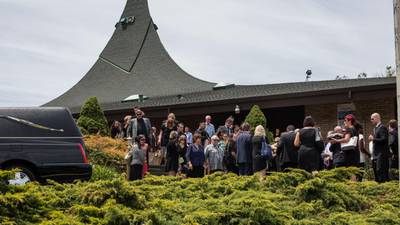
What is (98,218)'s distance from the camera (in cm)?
449

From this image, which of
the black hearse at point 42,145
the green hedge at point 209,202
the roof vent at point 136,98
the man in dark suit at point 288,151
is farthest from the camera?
the roof vent at point 136,98

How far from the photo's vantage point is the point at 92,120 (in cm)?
2042

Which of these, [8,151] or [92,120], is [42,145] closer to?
[8,151]

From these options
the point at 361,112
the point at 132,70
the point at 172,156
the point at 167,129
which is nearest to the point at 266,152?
the point at 172,156

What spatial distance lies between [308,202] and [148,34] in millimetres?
29835

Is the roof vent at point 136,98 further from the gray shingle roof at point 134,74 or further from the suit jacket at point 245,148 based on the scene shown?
the suit jacket at point 245,148

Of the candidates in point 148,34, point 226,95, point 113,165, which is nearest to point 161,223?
point 113,165

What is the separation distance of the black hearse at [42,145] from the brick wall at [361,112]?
A: 1061cm

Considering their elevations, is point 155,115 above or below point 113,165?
above

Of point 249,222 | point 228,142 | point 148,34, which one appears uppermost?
point 148,34

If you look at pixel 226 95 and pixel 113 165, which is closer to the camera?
pixel 113 165

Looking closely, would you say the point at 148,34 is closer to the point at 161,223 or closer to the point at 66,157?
the point at 66,157

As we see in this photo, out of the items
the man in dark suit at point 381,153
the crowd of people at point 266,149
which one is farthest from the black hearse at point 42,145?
the man in dark suit at point 381,153

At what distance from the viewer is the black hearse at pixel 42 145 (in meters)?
11.1
